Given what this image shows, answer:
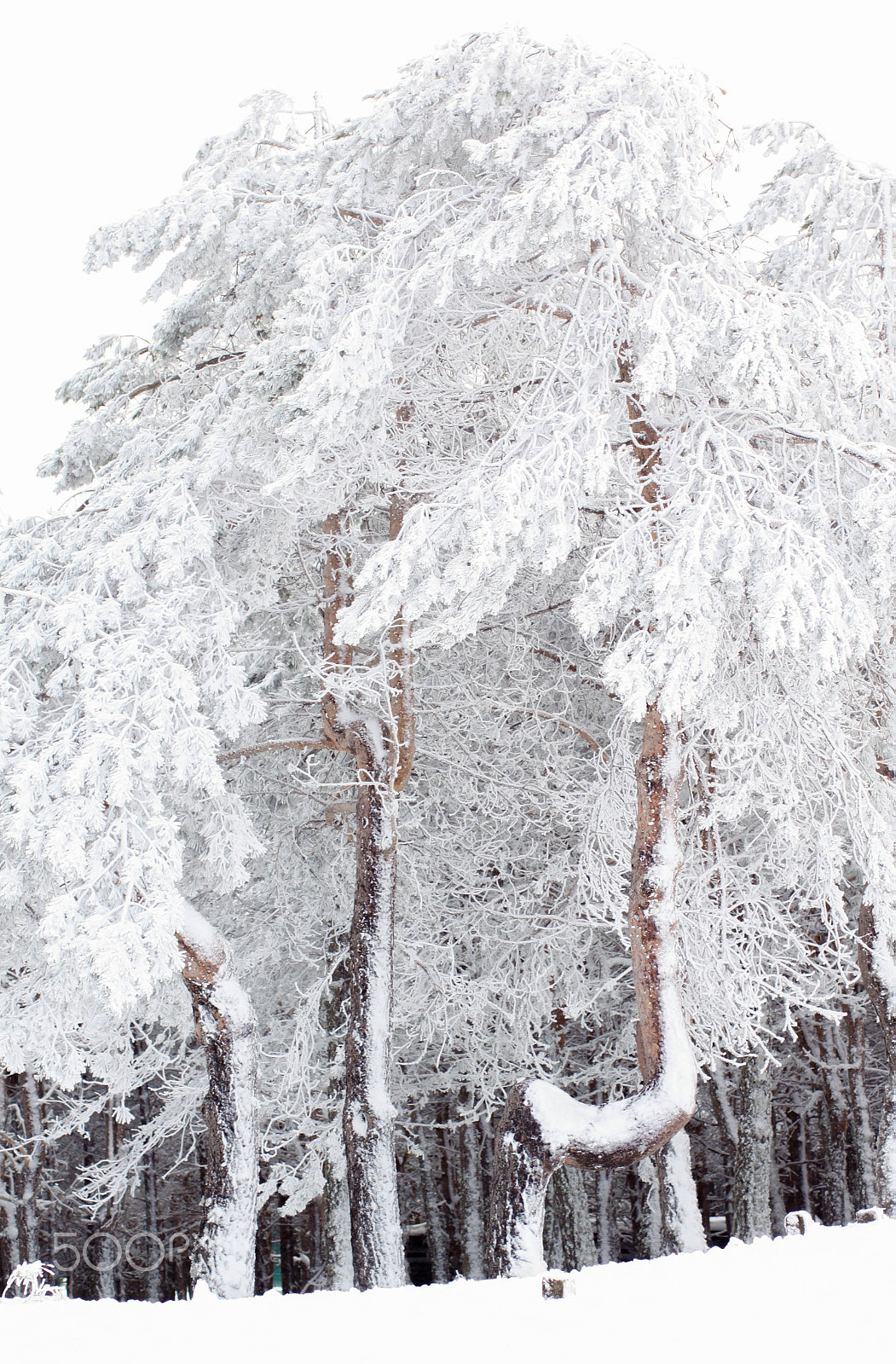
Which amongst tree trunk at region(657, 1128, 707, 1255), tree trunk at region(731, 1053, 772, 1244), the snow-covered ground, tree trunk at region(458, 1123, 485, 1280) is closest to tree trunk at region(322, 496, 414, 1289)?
A: tree trunk at region(657, 1128, 707, 1255)

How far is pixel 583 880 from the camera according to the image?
9.72 metres

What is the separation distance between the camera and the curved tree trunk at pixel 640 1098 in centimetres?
695

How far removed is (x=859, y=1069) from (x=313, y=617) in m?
9.57

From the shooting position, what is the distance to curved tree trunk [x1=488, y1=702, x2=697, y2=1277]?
22.8 feet

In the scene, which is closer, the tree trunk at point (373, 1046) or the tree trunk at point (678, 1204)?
the tree trunk at point (373, 1046)

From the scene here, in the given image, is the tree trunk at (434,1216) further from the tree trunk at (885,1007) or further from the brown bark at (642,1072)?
the brown bark at (642,1072)

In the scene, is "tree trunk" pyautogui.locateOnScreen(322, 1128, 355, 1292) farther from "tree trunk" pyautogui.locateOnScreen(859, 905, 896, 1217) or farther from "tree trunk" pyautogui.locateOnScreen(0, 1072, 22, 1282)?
"tree trunk" pyautogui.locateOnScreen(859, 905, 896, 1217)

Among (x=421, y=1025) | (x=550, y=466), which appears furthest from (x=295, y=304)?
(x=421, y=1025)

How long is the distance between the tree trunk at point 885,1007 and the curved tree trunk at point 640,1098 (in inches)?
103

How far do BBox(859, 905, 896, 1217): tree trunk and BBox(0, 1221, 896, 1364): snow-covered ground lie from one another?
165 inches

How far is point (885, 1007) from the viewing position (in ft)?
33.3

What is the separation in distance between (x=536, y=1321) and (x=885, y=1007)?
6481 millimetres

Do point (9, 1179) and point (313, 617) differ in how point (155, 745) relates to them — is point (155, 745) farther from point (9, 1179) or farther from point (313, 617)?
point (9, 1179)

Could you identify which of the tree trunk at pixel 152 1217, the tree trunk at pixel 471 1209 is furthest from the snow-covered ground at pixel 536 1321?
the tree trunk at pixel 152 1217
